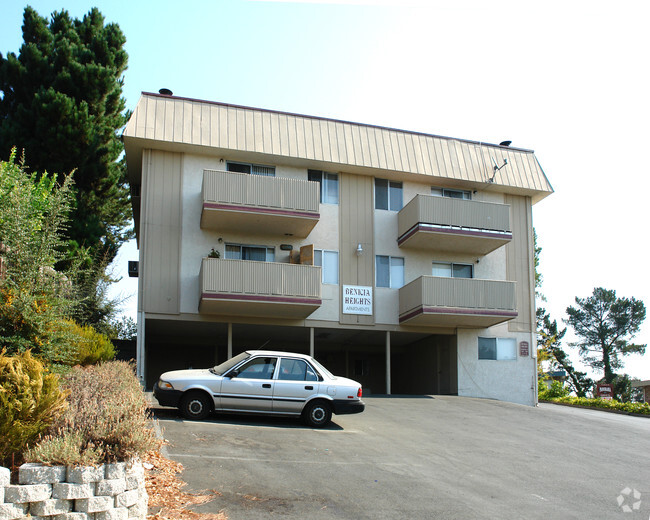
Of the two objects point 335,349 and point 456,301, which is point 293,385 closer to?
point 456,301

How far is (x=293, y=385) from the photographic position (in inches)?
589

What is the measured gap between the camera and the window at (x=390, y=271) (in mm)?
24891

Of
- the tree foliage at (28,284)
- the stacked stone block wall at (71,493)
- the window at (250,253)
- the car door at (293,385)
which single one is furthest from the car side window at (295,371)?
the window at (250,253)

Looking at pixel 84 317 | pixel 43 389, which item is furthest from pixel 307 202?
pixel 43 389

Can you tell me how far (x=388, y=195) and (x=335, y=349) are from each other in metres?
7.62

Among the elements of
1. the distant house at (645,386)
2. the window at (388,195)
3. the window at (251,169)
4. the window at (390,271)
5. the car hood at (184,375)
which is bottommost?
the distant house at (645,386)

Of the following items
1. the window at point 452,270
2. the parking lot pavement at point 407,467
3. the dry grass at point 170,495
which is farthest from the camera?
the window at point 452,270

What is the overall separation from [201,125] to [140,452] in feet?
55.9

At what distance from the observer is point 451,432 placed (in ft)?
52.1

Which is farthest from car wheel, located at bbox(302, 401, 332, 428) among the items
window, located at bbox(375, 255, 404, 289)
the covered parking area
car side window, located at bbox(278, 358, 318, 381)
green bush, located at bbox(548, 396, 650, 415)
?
green bush, located at bbox(548, 396, 650, 415)

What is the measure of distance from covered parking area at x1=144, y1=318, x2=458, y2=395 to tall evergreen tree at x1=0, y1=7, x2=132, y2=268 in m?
4.19

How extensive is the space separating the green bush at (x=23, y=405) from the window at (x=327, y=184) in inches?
684

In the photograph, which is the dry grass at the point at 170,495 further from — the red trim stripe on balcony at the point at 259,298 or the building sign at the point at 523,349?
the building sign at the point at 523,349

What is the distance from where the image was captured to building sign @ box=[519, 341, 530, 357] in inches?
1016
